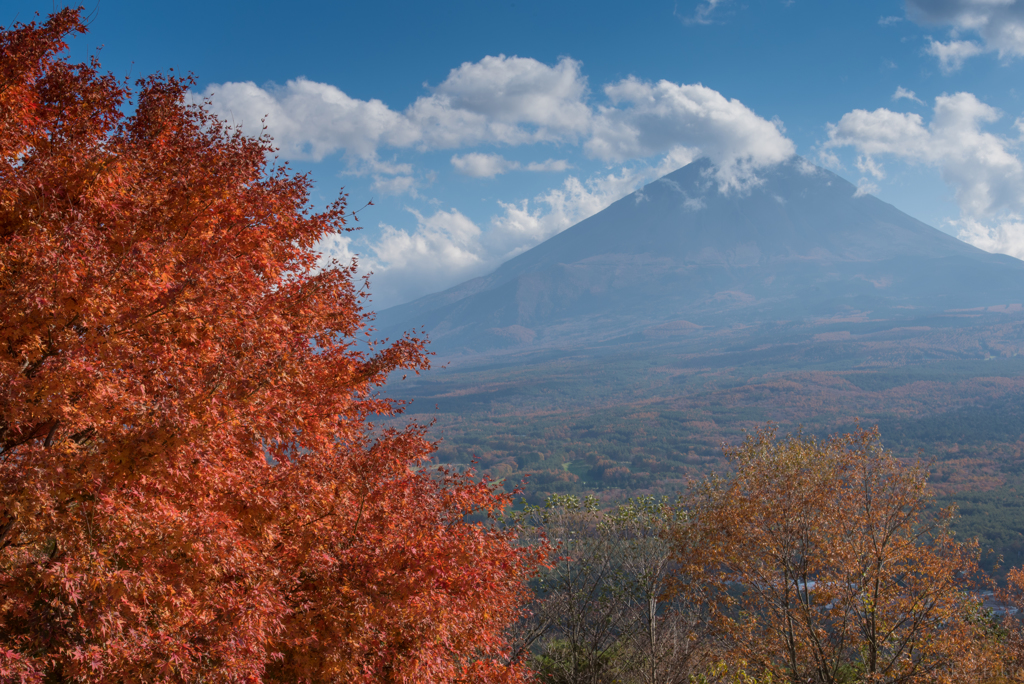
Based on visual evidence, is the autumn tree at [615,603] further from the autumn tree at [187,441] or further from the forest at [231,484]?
the autumn tree at [187,441]

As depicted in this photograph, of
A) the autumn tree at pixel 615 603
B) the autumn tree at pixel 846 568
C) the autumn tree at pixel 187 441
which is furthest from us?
the autumn tree at pixel 615 603

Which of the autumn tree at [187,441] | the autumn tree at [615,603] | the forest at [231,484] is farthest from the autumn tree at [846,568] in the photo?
the autumn tree at [187,441]

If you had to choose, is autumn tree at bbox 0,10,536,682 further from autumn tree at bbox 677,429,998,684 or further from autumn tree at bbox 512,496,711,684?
autumn tree at bbox 512,496,711,684

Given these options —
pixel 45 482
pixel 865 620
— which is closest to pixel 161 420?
pixel 45 482

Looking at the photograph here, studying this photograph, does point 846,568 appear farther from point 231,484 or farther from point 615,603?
point 231,484

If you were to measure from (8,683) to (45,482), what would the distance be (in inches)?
83.1

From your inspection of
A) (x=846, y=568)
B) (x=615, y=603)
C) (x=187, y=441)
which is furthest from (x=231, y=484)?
(x=615, y=603)

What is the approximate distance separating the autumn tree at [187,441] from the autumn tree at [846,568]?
8396 millimetres

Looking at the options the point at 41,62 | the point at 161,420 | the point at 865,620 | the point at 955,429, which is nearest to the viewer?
the point at 161,420

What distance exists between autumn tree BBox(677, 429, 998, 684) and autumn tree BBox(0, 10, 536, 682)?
27.5ft

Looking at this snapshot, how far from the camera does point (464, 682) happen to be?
10734 mm

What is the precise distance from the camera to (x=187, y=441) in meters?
6.58

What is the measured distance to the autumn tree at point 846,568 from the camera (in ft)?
50.2

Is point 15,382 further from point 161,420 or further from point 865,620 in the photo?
point 865,620
